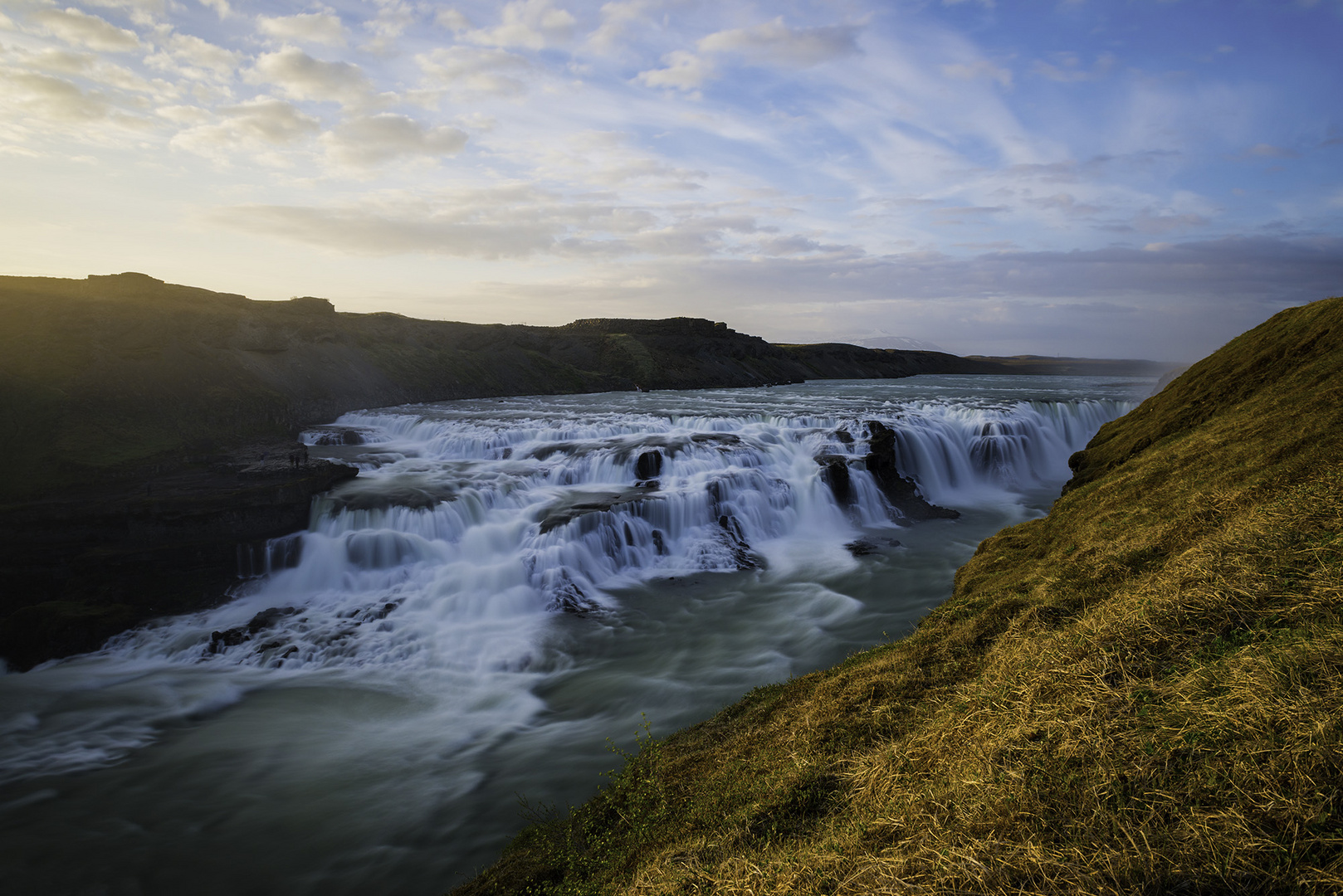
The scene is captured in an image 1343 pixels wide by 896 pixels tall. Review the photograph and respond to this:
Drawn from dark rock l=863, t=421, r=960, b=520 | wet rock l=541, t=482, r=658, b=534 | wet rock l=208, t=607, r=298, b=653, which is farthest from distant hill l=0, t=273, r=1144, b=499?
dark rock l=863, t=421, r=960, b=520

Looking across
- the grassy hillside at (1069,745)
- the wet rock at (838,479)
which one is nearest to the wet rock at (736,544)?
the wet rock at (838,479)

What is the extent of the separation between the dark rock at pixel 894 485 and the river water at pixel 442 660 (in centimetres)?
73

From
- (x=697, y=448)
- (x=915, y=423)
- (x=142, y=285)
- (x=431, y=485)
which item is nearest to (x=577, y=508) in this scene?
(x=431, y=485)

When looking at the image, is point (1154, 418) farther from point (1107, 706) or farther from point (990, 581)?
point (1107, 706)

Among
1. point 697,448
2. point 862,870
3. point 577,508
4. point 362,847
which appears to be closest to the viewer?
point 862,870

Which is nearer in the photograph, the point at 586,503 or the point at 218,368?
the point at 586,503

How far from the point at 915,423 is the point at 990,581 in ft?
75.0

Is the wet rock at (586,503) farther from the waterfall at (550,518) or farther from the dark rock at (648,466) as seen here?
the dark rock at (648,466)

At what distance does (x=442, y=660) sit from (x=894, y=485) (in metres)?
17.1

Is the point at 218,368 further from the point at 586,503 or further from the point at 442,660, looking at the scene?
the point at 442,660

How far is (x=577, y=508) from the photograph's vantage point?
60.8 feet

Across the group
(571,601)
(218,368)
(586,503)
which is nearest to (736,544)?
(586,503)

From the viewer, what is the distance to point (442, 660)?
12.8 m

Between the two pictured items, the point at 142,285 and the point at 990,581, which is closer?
the point at 990,581
